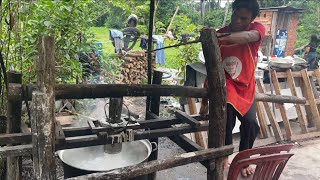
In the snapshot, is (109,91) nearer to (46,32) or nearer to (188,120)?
(188,120)

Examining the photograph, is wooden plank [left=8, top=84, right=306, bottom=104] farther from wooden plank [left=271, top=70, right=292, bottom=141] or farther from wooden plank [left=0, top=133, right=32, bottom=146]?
wooden plank [left=271, top=70, right=292, bottom=141]

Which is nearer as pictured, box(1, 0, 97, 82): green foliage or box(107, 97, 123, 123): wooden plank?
box(107, 97, 123, 123): wooden plank

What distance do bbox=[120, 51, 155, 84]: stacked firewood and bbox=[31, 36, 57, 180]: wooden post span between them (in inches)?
246

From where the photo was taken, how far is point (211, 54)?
6.57 feet

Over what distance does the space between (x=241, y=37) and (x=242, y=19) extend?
39 centimetres

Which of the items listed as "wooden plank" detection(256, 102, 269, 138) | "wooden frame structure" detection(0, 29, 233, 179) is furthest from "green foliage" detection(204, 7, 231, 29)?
"wooden frame structure" detection(0, 29, 233, 179)

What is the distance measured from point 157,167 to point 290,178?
8.00ft

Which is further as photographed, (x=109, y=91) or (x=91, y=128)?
(x=91, y=128)

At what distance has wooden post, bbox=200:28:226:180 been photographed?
2.00 metres

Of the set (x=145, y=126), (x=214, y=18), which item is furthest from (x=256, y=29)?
(x=214, y=18)

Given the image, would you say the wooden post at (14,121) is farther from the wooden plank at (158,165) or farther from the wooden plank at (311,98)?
the wooden plank at (311,98)

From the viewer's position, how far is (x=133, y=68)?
26.8 ft

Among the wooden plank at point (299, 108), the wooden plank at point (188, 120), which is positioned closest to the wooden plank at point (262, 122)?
the wooden plank at point (299, 108)

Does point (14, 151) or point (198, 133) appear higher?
point (14, 151)
